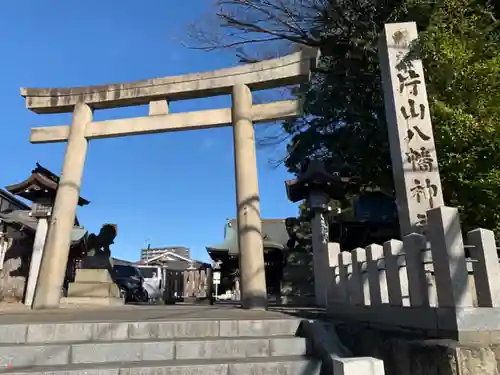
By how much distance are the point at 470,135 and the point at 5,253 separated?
17068 millimetres

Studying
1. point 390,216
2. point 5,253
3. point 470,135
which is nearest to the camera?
point 470,135

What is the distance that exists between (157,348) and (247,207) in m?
4.30

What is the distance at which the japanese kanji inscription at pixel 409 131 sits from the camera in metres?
6.04

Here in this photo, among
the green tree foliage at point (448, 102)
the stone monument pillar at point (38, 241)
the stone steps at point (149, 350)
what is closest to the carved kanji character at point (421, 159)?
the green tree foliage at point (448, 102)

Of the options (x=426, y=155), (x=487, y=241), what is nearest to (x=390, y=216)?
(x=426, y=155)

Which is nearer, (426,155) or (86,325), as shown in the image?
(86,325)

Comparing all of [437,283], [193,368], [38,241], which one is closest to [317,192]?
[437,283]

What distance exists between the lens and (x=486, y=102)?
7301 mm

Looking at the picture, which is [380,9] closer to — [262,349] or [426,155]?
[426,155]

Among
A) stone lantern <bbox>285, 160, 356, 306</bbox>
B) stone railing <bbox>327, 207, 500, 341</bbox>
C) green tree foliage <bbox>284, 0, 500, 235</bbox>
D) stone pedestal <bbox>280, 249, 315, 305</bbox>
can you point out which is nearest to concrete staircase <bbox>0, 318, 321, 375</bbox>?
stone railing <bbox>327, 207, 500, 341</bbox>

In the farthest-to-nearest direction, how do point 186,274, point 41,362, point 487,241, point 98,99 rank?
point 186,274
point 98,99
point 41,362
point 487,241

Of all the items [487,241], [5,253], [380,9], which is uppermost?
[380,9]

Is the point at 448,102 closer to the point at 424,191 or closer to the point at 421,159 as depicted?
the point at 421,159

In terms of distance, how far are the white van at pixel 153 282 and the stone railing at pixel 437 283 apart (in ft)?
55.0
